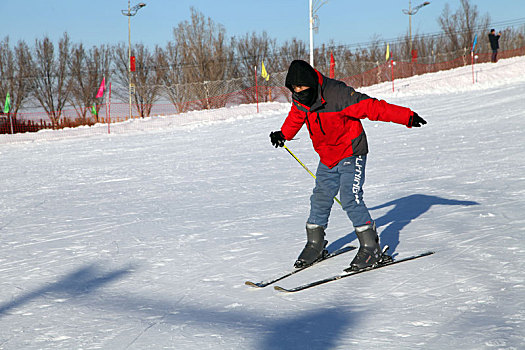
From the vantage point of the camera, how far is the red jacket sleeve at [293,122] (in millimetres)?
3754

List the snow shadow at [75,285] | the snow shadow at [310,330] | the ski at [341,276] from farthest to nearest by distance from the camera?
1. the snow shadow at [75,285]
2. the ski at [341,276]
3. the snow shadow at [310,330]

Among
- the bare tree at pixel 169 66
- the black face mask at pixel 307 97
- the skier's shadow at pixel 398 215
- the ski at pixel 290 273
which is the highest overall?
the bare tree at pixel 169 66

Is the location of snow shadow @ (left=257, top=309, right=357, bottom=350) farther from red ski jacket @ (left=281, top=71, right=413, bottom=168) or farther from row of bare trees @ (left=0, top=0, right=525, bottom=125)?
row of bare trees @ (left=0, top=0, right=525, bottom=125)

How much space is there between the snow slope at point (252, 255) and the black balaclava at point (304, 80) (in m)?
1.18

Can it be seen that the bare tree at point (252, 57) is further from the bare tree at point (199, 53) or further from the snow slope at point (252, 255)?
the snow slope at point (252, 255)

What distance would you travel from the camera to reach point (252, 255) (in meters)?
4.18

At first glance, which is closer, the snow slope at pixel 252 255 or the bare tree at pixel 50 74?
the snow slope at pixel 252 255

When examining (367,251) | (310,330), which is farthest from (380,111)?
(310,330)

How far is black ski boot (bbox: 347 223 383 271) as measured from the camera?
357 cm

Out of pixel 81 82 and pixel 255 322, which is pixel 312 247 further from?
pixel 81 82

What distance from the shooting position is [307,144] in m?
12.2

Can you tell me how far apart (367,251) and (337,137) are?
800 mm

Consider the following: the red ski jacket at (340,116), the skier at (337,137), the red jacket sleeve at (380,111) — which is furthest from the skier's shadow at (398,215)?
the red jacket sleeve at (380,111)

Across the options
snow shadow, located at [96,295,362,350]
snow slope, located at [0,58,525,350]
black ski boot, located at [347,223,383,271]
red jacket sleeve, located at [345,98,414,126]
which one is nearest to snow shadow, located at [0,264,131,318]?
snow slope, located at [0,58,525,350]
